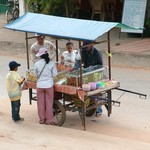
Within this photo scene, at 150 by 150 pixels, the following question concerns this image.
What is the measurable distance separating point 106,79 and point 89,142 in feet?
5.94

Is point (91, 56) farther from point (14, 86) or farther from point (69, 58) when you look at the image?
point (14, 86)

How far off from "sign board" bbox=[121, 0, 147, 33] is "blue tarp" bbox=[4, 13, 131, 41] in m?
9.45

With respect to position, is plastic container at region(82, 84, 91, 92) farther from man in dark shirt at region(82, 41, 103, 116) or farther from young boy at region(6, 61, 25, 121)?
young boy at region(6, 61, 25, 121)

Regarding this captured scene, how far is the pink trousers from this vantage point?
7.76 m

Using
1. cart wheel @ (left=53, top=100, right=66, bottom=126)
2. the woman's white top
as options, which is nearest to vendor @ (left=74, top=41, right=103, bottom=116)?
the woman's white top

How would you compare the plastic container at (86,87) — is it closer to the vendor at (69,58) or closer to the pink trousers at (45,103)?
the pink trousers at (45,103)

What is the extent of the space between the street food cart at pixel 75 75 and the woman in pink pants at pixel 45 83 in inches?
7.0

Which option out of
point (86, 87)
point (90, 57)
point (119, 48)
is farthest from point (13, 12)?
point (86, 87)

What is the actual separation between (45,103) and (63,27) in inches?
53.4

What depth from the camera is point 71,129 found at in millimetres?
7562

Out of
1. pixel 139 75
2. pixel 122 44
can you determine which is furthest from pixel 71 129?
pixel 122 44

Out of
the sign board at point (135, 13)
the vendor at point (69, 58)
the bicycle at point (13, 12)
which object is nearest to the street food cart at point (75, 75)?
the vendor at point (69, 58)

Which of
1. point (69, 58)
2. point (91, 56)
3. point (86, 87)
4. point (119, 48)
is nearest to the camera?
point (86, 87)

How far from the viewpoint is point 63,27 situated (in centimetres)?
768
